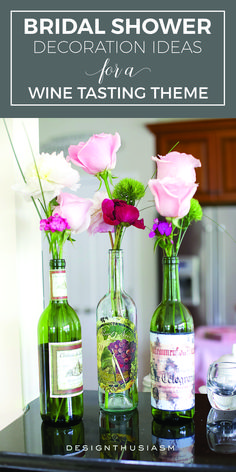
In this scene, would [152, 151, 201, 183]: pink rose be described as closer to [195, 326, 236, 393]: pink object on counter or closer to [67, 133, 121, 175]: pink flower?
[67, 133, 121, 175]: pink flower

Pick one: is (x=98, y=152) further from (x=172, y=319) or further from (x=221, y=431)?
(x=221, y=431)

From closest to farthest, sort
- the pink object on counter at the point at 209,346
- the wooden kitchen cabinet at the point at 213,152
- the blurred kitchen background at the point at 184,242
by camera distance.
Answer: the pink object on counter at the point at 209,346, the blurred kitchen background at the point at 184,242, the wooden kitchen cabinet at the point at 213,152

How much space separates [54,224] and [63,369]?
0.24 m

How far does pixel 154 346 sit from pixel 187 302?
269 cm

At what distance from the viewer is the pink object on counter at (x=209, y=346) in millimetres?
2473

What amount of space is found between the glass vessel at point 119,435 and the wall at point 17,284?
0.19 metres

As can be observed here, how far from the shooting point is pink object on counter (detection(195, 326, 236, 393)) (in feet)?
8.11

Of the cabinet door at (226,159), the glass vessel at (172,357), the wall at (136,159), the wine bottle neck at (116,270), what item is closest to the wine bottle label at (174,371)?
the glass vessel at (172,357)

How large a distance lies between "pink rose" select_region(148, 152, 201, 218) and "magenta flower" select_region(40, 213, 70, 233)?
155mm
